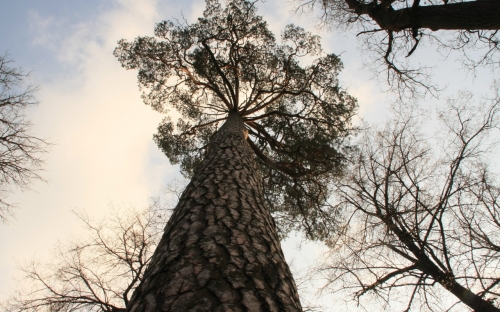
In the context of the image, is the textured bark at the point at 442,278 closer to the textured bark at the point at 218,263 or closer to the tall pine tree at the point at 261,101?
the tall pine tree at the point at 261,101

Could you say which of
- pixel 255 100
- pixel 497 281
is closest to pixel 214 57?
pixel 255 100

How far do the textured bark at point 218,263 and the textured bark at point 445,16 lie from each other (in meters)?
3.76

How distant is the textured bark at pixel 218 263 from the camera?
1154 mm

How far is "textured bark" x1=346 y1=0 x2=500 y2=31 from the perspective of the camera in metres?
3.50

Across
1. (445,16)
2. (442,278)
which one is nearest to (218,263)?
(445,16)

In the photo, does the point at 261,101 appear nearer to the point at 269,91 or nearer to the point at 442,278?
the point at 269,91

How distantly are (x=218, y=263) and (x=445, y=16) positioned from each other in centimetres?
449

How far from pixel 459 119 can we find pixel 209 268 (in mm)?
7733

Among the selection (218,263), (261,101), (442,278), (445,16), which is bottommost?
(218,263)

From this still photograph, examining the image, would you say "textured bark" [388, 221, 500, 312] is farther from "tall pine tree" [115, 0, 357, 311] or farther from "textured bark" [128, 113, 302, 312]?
"textured bark" [128, 113, 302, 312]

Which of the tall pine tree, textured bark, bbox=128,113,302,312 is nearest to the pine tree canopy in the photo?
the tall pine tree

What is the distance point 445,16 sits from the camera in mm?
3807

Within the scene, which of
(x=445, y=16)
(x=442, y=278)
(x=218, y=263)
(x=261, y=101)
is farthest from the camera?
(x=261, y=101)

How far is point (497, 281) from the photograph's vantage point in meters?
4.84
